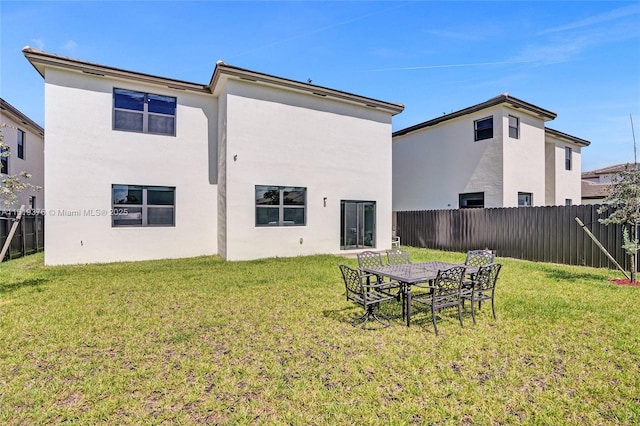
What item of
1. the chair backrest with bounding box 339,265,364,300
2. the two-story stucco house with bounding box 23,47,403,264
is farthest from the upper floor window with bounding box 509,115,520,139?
the chair backrest with bounding box 339,265,364,300

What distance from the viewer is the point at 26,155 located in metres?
17.0

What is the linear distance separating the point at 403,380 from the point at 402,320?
190cm

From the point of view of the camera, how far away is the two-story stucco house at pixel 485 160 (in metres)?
14.9

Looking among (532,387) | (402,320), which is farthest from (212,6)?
(532,387)

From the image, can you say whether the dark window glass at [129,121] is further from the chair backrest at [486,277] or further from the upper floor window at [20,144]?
the chair backrest at [486,277]

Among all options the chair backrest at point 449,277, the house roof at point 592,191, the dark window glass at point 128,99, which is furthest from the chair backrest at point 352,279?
the house roof at point 592,191

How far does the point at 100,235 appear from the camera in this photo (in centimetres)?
1080

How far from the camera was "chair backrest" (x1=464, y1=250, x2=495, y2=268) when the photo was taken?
20.5 ft

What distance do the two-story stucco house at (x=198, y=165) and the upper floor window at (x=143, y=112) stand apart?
0.03 metres

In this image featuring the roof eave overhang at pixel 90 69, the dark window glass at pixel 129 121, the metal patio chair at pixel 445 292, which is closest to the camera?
the metal patio chair at pixel 445 292

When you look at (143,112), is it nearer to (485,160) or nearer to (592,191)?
(485,160)

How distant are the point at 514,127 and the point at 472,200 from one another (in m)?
4.02

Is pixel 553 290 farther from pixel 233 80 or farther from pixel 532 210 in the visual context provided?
pixel 233 80

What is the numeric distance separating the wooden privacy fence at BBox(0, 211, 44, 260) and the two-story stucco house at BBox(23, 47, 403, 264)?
2.74 meters
